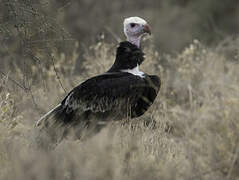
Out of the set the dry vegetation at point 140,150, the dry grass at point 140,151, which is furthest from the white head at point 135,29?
the dry grass at point 140,151

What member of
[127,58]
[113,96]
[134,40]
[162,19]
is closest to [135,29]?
[134,40]

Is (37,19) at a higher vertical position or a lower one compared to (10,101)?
higher

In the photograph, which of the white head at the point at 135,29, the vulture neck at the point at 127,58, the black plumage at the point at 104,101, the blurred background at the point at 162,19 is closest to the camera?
the black plumage at the point at 104,101

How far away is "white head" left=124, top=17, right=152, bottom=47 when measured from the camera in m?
8.60

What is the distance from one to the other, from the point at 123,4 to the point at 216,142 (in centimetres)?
1387

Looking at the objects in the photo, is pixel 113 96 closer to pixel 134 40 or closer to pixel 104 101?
pixel 104 101

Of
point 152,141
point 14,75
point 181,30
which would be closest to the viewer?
point 152,141

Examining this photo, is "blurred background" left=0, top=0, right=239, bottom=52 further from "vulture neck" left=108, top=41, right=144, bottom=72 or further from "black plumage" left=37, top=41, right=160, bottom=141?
"black plumage" left=37, top=41, right=160, bottom=141

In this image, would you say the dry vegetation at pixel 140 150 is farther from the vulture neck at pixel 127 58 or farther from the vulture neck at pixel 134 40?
the vulture neck at pixel 134 40

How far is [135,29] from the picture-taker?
8.61 m

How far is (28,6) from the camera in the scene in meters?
7.92

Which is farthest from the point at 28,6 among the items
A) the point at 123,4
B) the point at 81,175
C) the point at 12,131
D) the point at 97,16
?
the point at 123,4

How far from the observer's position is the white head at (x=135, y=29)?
860 centimetres

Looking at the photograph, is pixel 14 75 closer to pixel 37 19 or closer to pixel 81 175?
pixel 37 19
